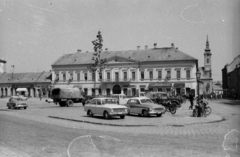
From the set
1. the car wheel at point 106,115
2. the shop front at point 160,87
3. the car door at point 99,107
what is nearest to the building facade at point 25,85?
the shop front at point 160,87

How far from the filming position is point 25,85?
71.4 m

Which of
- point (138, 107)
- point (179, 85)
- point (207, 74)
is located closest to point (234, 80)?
point (179, 85)

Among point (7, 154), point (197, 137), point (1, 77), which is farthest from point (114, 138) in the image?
point (1, 77)

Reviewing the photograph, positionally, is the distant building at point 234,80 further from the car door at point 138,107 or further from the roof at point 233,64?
the car door at point 138,107

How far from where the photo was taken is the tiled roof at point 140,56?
6009 cm

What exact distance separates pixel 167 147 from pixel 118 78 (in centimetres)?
5566

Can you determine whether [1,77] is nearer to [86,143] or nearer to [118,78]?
[118,78]

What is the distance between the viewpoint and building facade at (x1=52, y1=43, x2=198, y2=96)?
58969 mm

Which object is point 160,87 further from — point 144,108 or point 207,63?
point 207,63

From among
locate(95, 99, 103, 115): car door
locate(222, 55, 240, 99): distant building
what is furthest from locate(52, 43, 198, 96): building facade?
locate(95, 99, 103, 115): car door

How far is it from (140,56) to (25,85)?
30.1 meters

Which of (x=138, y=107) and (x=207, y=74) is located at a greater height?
(x=207, y=74)

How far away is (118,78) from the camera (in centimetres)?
6438

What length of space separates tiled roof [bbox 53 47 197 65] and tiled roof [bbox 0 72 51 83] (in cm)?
621
